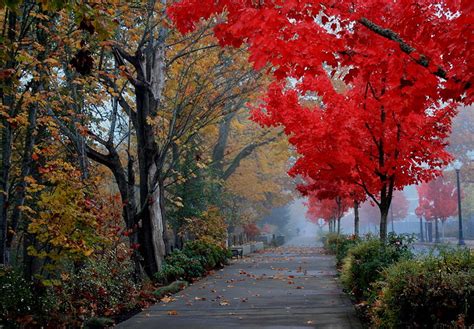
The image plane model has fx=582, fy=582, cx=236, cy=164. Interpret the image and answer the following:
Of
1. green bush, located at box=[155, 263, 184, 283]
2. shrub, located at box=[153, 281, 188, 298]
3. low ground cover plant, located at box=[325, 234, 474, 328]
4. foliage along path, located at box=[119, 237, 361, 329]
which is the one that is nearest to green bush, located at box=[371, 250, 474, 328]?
low ground cover plant, located at box=[325, 234, 474, 328]

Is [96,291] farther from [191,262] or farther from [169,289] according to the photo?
[191,262]

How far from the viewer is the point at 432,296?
6391mm

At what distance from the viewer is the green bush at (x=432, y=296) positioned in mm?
6254

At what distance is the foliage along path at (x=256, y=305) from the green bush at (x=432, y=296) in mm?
2037

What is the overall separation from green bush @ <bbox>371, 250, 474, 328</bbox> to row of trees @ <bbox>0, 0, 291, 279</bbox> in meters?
4.54

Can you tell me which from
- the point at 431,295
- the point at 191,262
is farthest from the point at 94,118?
the point at 431,295

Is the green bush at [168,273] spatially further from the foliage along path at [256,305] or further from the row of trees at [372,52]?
the row of trees at [372,52]

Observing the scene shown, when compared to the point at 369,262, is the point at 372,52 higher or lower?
higher

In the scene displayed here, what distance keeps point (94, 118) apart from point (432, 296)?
14.4m

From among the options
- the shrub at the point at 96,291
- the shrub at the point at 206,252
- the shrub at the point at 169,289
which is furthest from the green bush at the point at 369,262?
the shrub at the point at 206,252

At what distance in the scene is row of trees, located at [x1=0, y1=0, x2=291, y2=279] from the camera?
357 inches

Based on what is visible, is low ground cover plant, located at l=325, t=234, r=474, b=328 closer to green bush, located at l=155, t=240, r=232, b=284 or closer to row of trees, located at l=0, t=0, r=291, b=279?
row of trees, located at l=0, t=0, r=291, b=279

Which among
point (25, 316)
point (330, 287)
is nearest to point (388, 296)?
point (25, 316)

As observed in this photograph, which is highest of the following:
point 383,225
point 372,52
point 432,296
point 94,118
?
point 94,118
